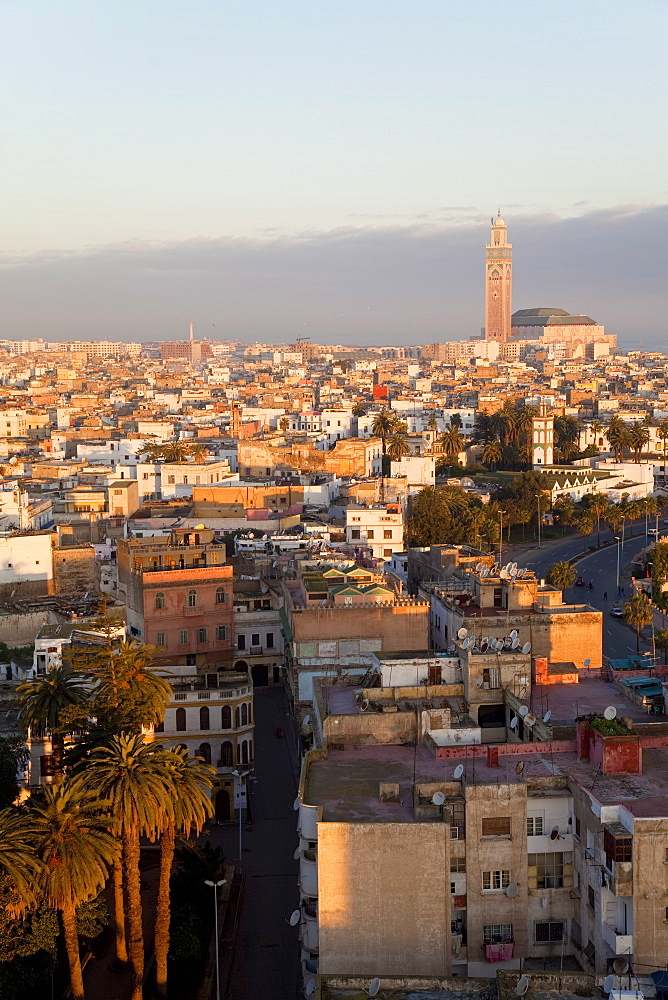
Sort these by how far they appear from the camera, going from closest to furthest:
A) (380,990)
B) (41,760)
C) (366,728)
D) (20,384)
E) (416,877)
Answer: (380,990), (416,877), (366,728), (41,760), (20,384)

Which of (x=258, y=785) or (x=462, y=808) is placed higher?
(x=462, y=808)

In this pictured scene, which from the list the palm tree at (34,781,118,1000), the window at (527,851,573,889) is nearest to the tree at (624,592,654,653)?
the window at (527,851,573,889)

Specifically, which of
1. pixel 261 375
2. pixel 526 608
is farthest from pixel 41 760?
pixel 261 375

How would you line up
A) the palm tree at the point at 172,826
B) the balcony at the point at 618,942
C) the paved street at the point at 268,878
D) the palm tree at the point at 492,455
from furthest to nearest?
the palm tree at the point at 492,455 → the paved street at the point at 268,878 → the palm tree at the point at 172,826 → the balcony at the point at 618,942

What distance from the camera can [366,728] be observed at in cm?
2006

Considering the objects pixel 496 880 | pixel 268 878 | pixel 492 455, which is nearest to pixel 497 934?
pixel 496 880

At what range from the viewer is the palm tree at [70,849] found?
16828 millimetres

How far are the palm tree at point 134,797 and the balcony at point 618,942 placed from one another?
6.47 meters

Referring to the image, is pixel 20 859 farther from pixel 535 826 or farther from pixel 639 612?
pixel 639 612

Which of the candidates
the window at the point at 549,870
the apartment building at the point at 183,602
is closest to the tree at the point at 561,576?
the apartment building at the point at 183,602

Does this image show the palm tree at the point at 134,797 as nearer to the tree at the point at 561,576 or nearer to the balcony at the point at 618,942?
the balcony at the point at 618,942

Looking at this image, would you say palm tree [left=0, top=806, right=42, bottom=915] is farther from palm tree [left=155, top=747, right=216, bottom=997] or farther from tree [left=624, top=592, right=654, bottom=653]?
tree [left=624, top=592, right=654, bottom=653]

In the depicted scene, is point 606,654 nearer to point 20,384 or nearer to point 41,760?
point 41,760

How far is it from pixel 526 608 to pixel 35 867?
15487 mm
